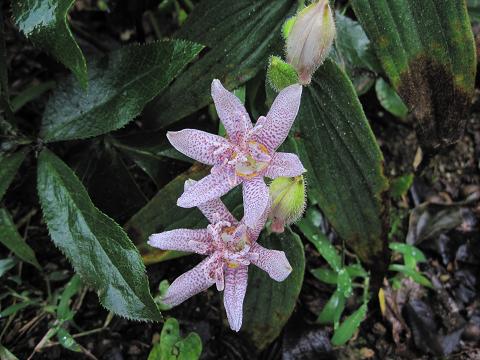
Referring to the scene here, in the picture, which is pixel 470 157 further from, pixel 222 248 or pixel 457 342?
pixel 222 248

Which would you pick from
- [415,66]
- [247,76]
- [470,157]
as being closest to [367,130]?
[415,66]

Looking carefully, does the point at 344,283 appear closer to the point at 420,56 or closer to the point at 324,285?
the point at 324,285

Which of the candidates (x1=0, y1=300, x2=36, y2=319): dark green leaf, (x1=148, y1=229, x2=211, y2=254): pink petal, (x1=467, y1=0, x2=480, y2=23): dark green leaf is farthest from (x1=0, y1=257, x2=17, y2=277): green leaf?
(x1=467, y1=0, x2=480, y2=23): dark green leaf

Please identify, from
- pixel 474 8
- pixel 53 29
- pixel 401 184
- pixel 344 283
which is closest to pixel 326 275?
pixel 344 283

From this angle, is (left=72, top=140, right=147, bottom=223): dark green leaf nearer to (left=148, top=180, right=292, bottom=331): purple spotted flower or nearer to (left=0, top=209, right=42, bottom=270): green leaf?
(left=0, top=209, right=42, bottom=270): green leaf

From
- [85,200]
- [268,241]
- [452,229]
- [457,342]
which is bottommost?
[457,342]

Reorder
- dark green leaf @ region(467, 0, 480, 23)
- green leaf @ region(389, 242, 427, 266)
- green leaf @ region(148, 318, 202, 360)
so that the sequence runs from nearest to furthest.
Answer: green leaf @ region(148, 318, 202, 360)
dark green leaf @ region(467, 0, 480, 23)
green leaf @ region(389, 242, 427, 266)
